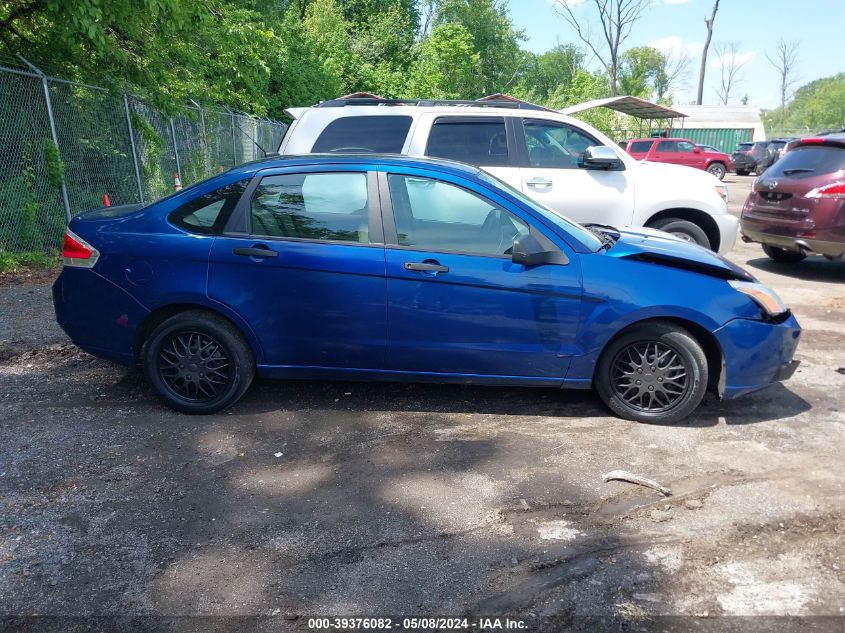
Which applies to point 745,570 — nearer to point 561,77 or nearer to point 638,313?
point 638,313

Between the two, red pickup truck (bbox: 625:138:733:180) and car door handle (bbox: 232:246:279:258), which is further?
red pickup truck (bbox: 625:138:733:180)

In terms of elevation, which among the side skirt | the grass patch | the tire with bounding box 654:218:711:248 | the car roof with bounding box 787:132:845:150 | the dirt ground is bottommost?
the dirt ground

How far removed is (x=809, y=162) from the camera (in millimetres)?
9000

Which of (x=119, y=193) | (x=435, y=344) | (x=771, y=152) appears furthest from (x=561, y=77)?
(x=435, y=344)

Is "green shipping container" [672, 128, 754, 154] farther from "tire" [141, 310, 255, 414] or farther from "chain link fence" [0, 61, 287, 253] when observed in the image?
"tire" [141, 310, 255, 414]

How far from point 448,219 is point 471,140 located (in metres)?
3.18

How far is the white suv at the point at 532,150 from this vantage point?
715 centimetres

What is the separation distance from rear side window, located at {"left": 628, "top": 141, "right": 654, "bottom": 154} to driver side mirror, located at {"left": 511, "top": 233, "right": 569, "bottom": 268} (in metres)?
25.7

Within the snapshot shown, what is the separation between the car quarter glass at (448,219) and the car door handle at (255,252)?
84cm

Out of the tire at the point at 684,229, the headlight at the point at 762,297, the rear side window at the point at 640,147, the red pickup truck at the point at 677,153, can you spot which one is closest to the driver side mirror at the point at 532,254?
the headlight at the point at 762,297

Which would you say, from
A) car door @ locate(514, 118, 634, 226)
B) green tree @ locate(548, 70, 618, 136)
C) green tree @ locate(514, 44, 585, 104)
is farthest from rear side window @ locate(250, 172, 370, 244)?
green tree @ locate(514, 44, 585, 104)

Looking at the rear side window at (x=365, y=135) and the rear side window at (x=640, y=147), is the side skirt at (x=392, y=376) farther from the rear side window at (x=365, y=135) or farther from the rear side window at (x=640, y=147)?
the rear side window at (x=640, y=147)

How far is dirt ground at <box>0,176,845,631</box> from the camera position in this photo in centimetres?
271

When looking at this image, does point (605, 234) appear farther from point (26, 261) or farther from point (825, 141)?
point (26, 261)
